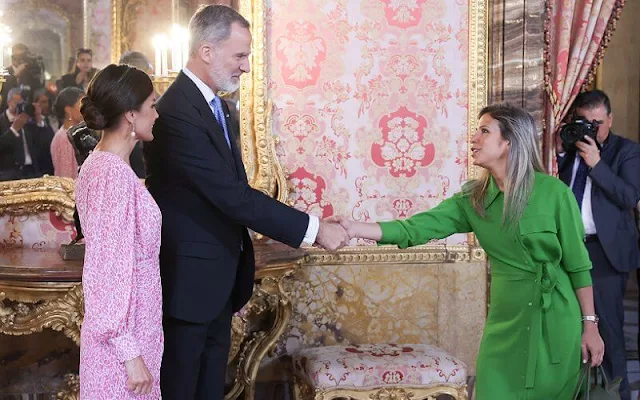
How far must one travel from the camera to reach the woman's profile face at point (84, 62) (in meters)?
4.23

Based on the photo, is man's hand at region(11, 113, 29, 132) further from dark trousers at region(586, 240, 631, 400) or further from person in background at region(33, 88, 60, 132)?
dark trousers at region(586, 240, 631, 400)

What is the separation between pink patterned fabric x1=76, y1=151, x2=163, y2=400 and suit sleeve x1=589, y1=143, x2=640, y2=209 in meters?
2.75

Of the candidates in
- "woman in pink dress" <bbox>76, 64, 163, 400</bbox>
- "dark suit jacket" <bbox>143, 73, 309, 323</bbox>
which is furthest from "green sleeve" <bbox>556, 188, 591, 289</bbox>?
"woman in pink dress" <bbox>76, 64, 163, 400</bbox>

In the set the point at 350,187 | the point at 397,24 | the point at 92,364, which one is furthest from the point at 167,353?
the point at 397,24

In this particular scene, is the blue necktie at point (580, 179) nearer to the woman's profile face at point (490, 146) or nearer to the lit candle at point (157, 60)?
the woman's profile face at point (490, 146)

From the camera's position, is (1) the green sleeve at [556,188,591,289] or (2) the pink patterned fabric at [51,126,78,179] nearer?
(1) the green sleeve at [556,188,591,289]

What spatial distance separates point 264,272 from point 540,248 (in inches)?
58.9

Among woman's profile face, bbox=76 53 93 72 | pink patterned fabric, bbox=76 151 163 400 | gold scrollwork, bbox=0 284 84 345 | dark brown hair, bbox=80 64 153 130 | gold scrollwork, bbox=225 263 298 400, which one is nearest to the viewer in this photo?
pink patterned fabric, bbox=76 151 163 400

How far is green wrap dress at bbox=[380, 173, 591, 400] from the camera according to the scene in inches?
114

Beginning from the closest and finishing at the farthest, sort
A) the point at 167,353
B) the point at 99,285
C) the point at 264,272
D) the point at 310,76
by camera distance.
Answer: the point at 99,285, the point at 167,353, the point at 264,272, the point at 310,76

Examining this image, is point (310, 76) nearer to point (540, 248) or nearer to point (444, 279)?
point (444, 279)

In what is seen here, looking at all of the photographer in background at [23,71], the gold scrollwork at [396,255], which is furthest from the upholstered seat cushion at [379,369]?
the photographer in background at [23,71]

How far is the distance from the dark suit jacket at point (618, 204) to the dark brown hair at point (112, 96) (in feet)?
9.04

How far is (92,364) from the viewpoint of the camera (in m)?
2.51
